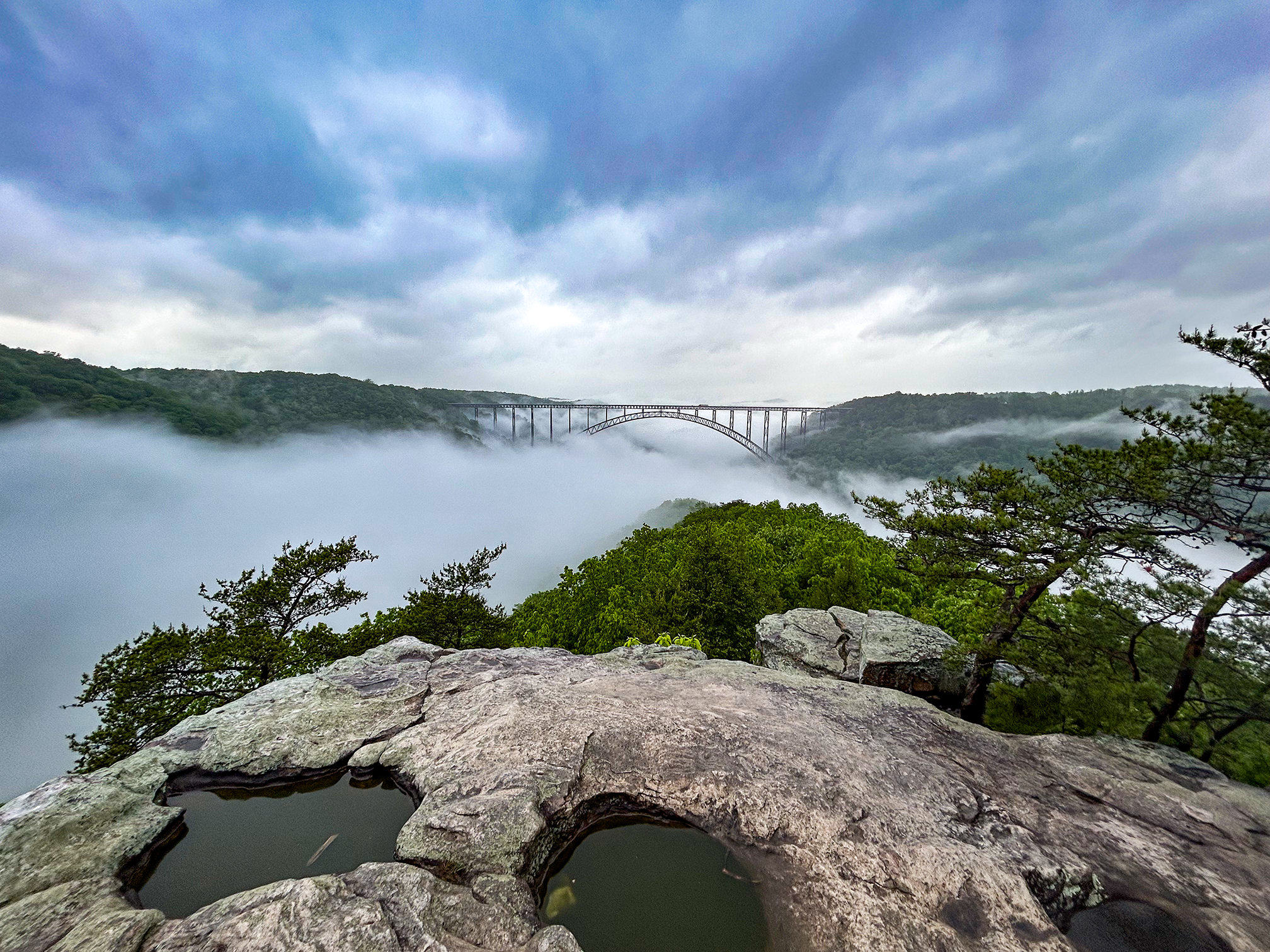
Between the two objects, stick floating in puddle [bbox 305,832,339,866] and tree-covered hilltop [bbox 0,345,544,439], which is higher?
tree-covered hilltop [bbox 0,345,544,439]

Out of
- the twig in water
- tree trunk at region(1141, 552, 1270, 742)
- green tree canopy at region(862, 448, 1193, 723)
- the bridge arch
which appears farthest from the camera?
the bridge arch

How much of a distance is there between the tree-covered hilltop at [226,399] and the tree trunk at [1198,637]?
135769 mm

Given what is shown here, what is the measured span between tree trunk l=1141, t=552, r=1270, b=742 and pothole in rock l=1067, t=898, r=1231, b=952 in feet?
13.0

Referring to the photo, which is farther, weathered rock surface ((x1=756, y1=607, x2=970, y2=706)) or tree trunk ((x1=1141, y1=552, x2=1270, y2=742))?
weathered rock surface ((x1=756, y1=607, x2=970, y2=706))

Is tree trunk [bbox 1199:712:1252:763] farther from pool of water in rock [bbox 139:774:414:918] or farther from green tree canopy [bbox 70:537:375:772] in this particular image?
green tree canopy [bbox 70:537:375:772]

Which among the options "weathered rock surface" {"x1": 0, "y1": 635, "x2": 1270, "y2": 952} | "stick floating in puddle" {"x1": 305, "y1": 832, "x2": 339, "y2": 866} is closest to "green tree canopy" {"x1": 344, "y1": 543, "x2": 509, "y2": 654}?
"weathered rock surface" {"x1": 0, "y1": 635, "x2": 1270, "y2": 952}

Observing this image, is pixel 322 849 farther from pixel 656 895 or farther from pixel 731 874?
pixel 731 874

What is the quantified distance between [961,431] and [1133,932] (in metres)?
154

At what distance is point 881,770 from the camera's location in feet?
18.7

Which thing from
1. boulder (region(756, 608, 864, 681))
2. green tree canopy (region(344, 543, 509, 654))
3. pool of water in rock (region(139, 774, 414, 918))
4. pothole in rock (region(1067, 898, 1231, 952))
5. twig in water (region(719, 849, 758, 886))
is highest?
pothole in rock (region(1067, 898, 1231, 952))

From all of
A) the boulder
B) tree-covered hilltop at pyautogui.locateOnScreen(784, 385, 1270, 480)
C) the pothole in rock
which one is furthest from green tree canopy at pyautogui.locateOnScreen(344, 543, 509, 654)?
tree-covered hilltop at pyautogui.locateOnScreen(784, 385, 1270, 480)

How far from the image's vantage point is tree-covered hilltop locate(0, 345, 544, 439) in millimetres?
95250

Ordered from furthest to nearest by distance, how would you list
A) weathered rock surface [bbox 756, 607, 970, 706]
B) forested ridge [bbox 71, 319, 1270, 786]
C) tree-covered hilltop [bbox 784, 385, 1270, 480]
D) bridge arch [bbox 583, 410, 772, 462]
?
tree-covered hilltop [bbox 784, 385, 1270, 480] < bridge arch [bbox 583, 410, 772, 462] < weathered rock surface [bbox 756, 607, 970, 706] < forested ridge [bbox 71, 319, 1270, 786]

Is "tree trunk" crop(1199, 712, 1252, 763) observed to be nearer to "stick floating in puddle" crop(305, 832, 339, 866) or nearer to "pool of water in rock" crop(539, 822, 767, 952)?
"pool of water in rock" crop(539, 822, 767, 952)
